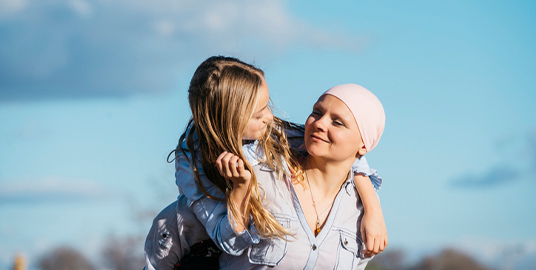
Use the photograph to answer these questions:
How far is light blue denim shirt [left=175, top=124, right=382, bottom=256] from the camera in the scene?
13.7 feet

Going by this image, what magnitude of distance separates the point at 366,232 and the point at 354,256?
18cm

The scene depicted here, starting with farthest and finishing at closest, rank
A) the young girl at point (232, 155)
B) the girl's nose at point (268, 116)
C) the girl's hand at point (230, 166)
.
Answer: the girl's nose at point (268, 116) < the young girl at point (232, 155) < the girl's hand at point (230, 166)

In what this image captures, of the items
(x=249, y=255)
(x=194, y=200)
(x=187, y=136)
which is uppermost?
(x=187, y=136)

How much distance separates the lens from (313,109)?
14.7 feet

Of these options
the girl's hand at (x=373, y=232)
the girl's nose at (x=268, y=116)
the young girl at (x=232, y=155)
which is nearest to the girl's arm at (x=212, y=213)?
the young girl at (x=232, y=155)

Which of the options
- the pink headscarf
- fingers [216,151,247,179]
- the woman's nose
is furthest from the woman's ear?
fingers [216,151,247,179]

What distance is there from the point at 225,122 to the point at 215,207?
0.55 meters

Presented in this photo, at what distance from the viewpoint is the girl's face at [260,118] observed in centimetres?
437

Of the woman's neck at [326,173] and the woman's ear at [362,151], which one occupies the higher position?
the woman's ear at [362,151]

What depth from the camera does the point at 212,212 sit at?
4.32 m

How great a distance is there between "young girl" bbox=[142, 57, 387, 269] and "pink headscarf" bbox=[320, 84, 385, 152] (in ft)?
1.46

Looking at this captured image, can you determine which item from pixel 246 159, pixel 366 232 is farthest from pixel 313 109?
pixel 366 232

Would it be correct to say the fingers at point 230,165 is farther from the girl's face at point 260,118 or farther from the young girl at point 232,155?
the girl's face at point 260,118

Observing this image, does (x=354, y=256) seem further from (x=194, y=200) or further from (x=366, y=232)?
(x=194, y=200)
